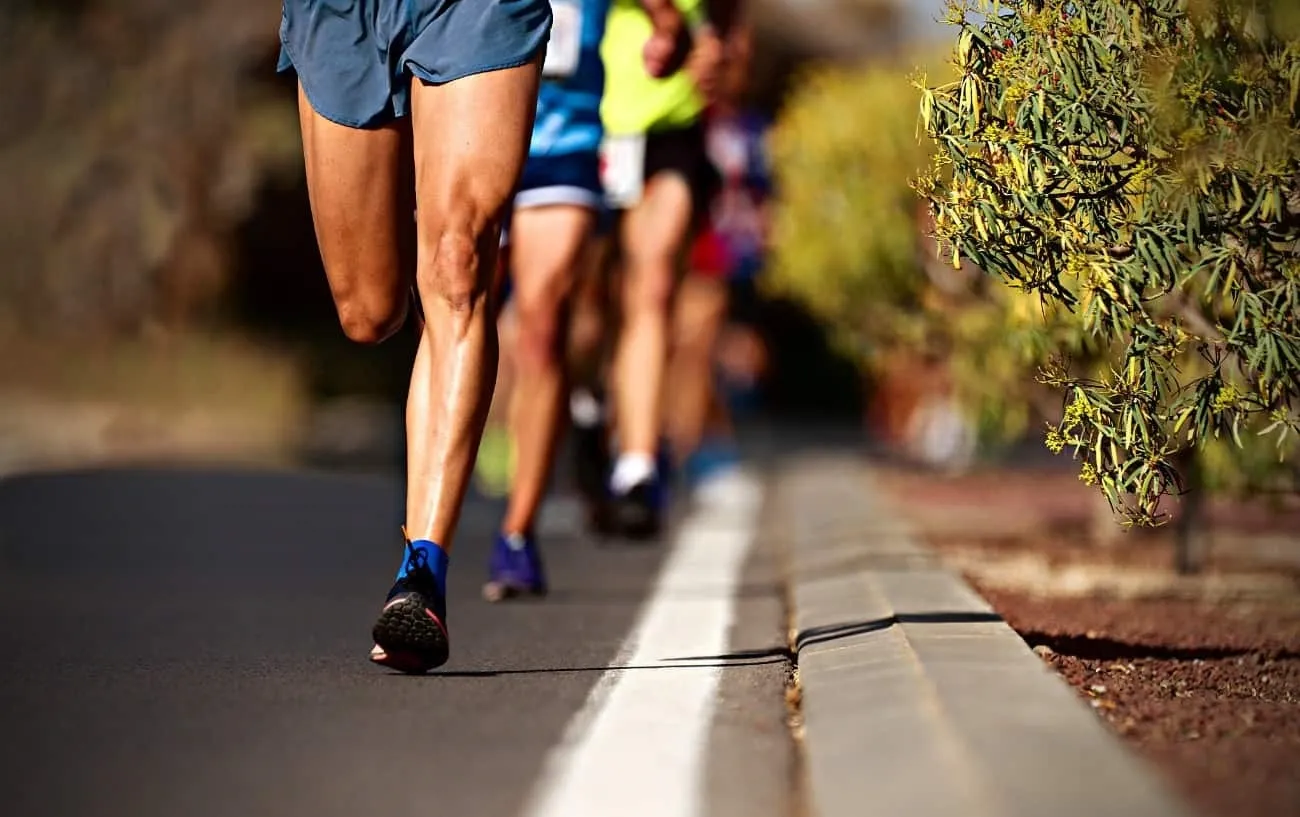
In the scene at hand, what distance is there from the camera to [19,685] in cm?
429

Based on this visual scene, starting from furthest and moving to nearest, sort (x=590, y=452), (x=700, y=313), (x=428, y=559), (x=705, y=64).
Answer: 1. (x=700, y=313)
2. (x=590, y=452)
3. (x=705, y=64)
4. (x=428, y=559)

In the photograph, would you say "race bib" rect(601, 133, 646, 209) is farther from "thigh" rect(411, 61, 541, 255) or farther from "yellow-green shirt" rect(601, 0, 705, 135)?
"thigh" rect(411, 61, 541, 255)

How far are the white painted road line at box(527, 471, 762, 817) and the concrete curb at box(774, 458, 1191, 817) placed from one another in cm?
21

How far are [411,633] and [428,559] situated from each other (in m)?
0.22

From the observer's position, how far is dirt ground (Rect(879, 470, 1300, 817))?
347 cm

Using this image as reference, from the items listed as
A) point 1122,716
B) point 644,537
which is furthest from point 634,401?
point 1122,716

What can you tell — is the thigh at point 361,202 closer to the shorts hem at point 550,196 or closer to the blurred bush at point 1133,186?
the blurred bush at point 1133,186

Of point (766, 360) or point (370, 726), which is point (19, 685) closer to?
point (370, 726)

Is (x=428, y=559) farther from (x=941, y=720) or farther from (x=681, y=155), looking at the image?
(x=681, y=155)

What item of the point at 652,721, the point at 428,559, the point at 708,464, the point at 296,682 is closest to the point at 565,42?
the point at 428,559

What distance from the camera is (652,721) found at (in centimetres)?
386

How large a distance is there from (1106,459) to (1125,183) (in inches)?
22.0

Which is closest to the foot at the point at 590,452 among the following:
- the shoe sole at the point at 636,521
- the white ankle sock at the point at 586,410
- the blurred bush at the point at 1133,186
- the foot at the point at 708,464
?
the white ankle sock at the point at 586,410

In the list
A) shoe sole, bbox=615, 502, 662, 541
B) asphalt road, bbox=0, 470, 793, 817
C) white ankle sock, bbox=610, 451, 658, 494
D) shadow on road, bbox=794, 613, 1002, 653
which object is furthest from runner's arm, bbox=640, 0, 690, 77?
shadow on road, bbox=794, 613, 1002, 653
